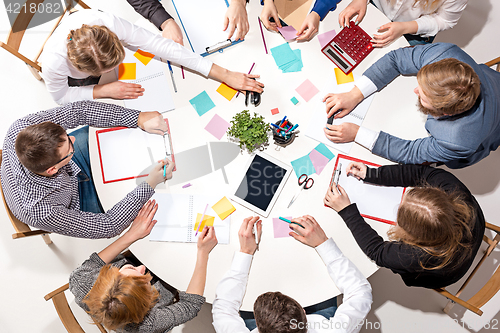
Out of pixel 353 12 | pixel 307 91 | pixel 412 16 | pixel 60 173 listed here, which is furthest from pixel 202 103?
pixel 412 16

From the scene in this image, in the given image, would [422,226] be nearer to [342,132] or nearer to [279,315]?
[342,132]

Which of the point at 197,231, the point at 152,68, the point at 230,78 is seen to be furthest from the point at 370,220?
the point at 152,68

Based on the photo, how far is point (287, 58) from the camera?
1.58 m

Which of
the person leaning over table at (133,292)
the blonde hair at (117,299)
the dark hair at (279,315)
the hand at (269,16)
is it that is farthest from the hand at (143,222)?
the hand at (269,16)

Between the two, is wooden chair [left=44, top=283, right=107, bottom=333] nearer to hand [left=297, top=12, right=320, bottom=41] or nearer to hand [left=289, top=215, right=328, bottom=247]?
hand [left=289, top=215, right=328, bottom=247]

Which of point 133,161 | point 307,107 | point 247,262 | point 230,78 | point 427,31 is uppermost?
point 427,31

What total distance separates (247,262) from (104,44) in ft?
3.85

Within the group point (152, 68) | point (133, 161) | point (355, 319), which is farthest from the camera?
point (152, 68)

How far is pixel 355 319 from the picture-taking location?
137 cm

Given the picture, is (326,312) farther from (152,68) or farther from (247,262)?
(152,68)

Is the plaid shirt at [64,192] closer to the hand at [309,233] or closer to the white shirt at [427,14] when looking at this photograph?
the hand at [309,233]

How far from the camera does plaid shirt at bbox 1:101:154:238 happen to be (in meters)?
1.36

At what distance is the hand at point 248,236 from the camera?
1391mm

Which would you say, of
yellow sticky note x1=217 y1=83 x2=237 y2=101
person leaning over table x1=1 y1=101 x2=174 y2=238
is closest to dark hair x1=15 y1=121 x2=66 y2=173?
person leaning over table x1=1 y1=101 x2=174 y2=238
